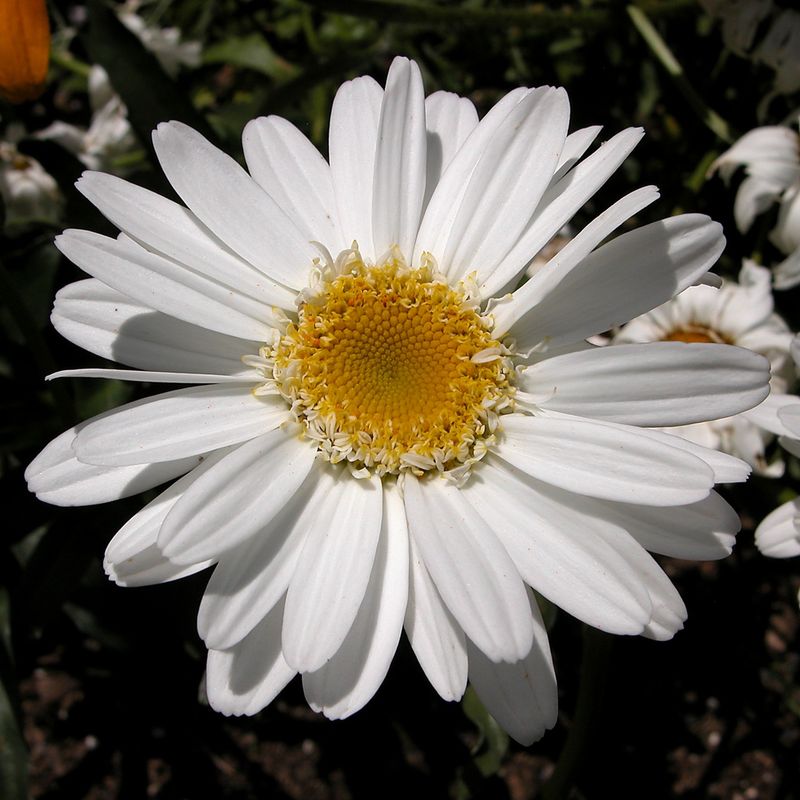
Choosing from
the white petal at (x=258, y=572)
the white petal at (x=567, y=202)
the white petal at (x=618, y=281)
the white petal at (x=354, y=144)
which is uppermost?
the white petal at (x=354, y=144)

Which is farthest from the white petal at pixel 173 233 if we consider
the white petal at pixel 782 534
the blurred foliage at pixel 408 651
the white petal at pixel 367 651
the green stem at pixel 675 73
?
the green stem at pixel 675 73

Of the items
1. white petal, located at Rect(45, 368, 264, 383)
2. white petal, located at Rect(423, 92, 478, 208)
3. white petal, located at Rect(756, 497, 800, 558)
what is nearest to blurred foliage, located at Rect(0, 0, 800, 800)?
white petal, located at Rect(756, 497, 800, 558)

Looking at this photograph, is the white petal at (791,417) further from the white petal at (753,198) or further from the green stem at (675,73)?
the green stem at (675,73)

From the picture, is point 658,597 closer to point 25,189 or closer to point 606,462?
point 606,462

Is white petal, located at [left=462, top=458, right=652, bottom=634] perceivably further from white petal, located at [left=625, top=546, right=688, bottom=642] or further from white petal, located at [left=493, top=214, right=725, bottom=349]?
white petal, located at [left=493, top=214, right=725, bottom=349]

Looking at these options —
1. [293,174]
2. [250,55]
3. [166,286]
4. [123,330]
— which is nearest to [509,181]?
[293,174]

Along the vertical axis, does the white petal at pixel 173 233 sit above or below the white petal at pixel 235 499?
above

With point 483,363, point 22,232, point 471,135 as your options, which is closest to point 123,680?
point 22,232
